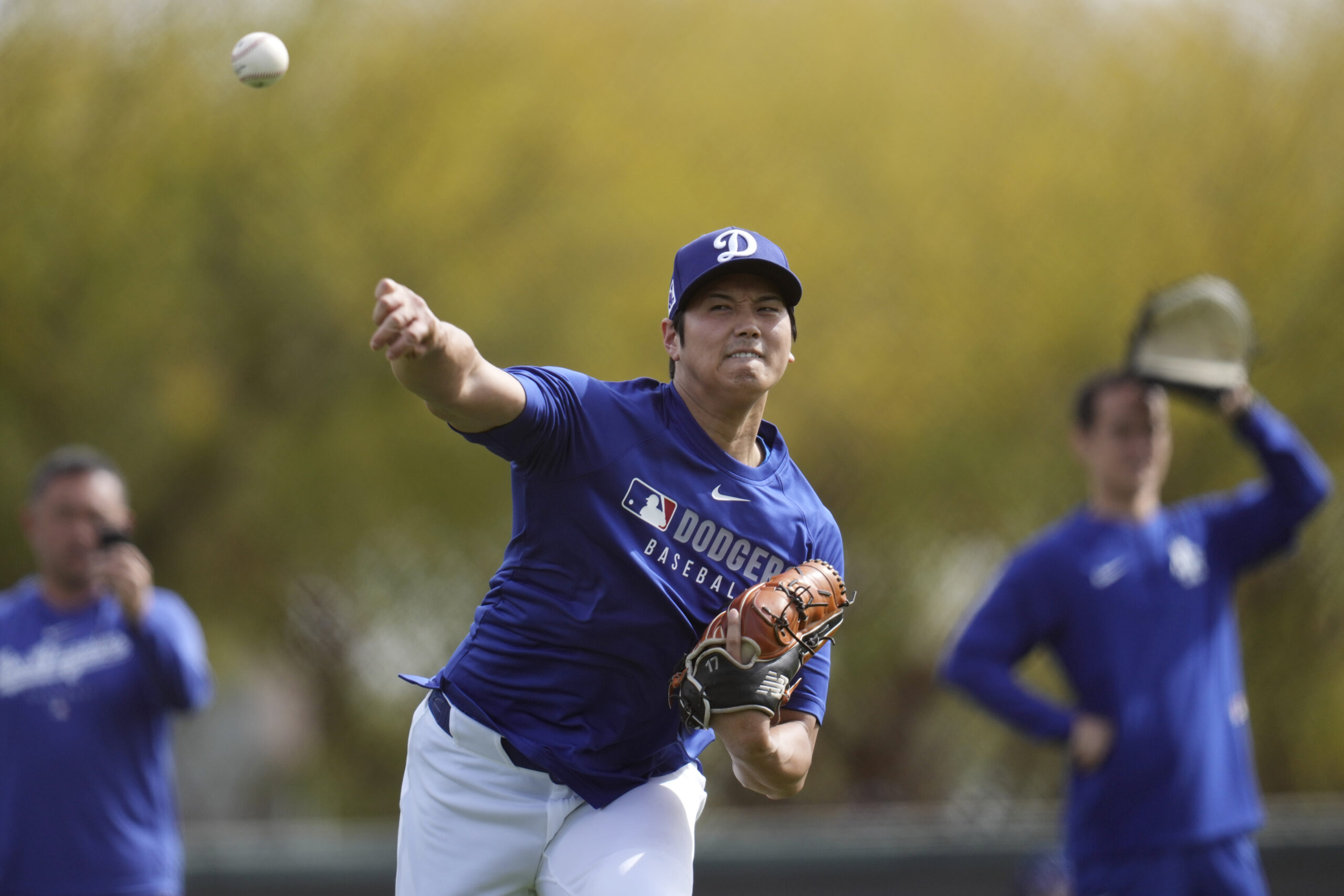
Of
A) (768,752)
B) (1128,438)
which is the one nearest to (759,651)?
(768,752)

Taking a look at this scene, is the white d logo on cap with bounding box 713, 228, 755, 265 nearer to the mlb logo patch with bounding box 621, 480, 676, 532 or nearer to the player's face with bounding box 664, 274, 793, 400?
the player's face with bounding box 664, 274, 793, 400

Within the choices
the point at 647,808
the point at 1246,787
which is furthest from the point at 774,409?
the point at 647,808

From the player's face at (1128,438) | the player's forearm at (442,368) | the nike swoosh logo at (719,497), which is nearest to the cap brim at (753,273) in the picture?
the nike swoosh logo at (719,497)

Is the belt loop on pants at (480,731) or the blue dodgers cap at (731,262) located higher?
the blue dodgers cap at (731,262)

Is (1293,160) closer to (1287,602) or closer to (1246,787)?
(1287,602)

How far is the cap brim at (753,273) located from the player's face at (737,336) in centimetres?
2

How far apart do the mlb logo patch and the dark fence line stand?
468 centimetres

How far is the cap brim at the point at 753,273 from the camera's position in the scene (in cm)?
317

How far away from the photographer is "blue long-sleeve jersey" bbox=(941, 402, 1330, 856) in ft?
16.6

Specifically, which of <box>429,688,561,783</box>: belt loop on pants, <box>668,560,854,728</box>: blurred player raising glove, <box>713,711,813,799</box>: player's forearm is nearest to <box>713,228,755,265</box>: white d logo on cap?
<box>668,560,854,728</box>: blurred player raising glove

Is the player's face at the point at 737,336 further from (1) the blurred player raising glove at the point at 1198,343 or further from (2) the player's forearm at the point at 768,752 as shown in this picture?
(1) the blurred player raising glove at the point at 1198,343

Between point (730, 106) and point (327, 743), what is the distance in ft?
19.2

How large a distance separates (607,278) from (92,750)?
222 inches

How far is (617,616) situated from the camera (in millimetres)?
3117
